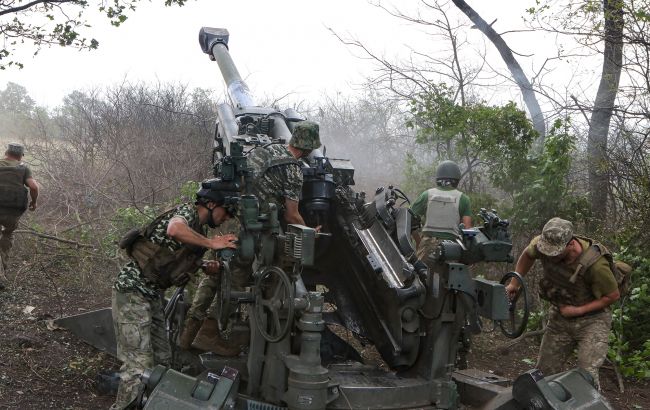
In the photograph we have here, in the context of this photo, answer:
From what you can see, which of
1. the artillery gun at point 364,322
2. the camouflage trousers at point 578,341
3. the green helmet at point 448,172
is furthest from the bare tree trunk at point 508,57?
the artillery gun at point 364,322

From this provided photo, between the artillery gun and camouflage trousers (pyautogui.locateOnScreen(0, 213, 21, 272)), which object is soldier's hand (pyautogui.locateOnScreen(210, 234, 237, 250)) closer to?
the artillery gun

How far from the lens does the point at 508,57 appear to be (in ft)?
43.6

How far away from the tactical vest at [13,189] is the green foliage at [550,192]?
5.92m

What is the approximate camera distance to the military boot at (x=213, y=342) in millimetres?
5266

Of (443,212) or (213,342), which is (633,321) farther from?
(213,342)

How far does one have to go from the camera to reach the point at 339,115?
22547mm

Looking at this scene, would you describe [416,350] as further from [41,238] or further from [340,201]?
[41,238]

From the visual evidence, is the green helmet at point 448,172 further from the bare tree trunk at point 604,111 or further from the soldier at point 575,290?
the soldier at point 575,290

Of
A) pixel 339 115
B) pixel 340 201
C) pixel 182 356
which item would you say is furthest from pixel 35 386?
pixel 339 115

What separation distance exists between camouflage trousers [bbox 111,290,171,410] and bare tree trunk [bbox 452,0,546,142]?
29.9 ft

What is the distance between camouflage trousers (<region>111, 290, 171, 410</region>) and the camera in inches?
185

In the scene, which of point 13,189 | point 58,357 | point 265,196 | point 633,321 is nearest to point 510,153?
point 633,321

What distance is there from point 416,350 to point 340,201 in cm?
144

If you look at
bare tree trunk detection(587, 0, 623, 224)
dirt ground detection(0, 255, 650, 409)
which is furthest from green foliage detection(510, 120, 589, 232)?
A: dirt ground detection(0, 255, 650, 409)
